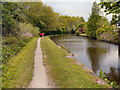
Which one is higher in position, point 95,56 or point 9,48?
point 9,48

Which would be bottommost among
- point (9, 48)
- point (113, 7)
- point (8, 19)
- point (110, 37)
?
point (9, 48)

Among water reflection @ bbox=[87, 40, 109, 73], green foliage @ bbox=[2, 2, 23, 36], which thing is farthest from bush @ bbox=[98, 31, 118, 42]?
green foliage @ bbox=[2, 2, 23, 36]

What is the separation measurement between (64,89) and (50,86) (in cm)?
77

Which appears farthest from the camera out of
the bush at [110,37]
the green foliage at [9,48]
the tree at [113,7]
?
the bush at [110,37]

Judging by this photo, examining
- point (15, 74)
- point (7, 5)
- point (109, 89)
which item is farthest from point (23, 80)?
point (7, 5)

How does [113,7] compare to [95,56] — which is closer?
[113,7]

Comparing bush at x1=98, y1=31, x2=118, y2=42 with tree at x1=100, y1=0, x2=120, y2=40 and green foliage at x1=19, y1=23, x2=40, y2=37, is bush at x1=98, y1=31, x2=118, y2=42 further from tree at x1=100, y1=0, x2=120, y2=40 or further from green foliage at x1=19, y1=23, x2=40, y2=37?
tree at x1=100, y1=0, x2=120, y2=40

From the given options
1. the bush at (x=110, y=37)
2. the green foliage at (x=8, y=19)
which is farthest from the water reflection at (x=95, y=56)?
the bush at (x=110, y=37)

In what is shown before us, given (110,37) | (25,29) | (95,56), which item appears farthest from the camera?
(110,37)

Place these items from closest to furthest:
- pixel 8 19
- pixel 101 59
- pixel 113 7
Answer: pixel 113 7, pixel 101 59, pixel 8 19

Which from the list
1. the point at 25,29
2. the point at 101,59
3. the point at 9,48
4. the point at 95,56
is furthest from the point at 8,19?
the point at 101,59

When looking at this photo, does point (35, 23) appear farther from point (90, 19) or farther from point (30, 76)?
point (30, 76)

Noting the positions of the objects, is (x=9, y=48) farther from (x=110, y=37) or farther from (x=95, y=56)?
(x=110, y=37)

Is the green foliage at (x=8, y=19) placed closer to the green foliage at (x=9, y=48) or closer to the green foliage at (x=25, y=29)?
the green foliage at (x=25, y=29)
